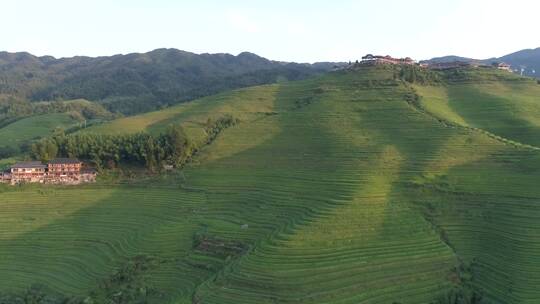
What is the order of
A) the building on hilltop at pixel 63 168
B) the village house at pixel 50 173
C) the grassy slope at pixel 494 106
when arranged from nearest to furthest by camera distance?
the village house at pixel 50 173, the building on hilltop at pixel 63 168, the grassy slope at pixel 494 106

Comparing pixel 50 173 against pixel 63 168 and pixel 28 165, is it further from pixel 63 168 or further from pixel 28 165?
pixel 28 165

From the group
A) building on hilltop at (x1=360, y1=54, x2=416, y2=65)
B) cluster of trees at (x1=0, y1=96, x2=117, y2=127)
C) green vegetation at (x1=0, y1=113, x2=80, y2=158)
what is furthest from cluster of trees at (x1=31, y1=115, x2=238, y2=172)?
cluster of trees at (x1=0, y1=96, x2=117, y2=127)

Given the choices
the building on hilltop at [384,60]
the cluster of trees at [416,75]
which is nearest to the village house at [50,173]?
the cluster of trees at [416,75]

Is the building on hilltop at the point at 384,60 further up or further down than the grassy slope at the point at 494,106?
further up

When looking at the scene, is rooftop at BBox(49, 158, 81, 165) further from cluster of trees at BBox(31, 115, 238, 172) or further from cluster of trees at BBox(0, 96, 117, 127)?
cluster of trees at BBox(0, 96, 117, 127)

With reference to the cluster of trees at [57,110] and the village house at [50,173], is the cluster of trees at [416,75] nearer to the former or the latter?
the village house at [50,173]

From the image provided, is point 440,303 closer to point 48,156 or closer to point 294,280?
point 294,280

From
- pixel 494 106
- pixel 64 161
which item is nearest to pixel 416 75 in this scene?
pixel 494 106
